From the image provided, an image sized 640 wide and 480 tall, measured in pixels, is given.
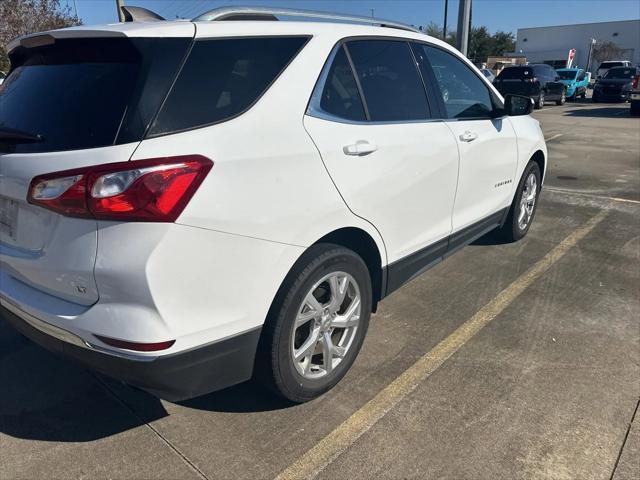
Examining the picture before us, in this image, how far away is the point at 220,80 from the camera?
214 centimetres

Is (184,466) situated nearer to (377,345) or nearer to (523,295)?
(377,345)

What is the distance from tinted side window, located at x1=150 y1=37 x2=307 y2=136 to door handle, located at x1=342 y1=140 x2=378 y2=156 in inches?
19.5

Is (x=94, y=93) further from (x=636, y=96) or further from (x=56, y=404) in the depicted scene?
(x=636, y=96)

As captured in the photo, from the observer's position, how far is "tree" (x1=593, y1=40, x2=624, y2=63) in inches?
2478

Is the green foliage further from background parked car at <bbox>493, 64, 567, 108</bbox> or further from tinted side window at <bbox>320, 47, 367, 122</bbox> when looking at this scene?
tinted side window at <bbox>320, 47, 367, 122</bbox>

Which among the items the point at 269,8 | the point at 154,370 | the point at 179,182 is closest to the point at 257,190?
the point at 179,182

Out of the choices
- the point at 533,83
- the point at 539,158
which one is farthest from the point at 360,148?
the point at 533,83

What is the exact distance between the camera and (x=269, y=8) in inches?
105

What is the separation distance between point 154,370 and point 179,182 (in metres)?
0.74

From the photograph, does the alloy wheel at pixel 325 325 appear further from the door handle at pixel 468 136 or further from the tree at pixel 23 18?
the tree at pixel 23 18

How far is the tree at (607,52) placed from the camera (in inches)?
2478

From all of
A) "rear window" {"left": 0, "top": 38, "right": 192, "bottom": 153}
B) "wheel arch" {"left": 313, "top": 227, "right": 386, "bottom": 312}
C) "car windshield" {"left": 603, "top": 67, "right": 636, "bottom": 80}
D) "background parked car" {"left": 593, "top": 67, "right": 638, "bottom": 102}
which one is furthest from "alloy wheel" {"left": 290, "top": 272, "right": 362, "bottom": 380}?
"car windshield" {"left": 603, "top": 67, "right": 636, "bottom": 80}

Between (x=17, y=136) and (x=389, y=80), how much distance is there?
2.00m

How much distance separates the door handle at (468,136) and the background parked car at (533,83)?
17.6 metres
